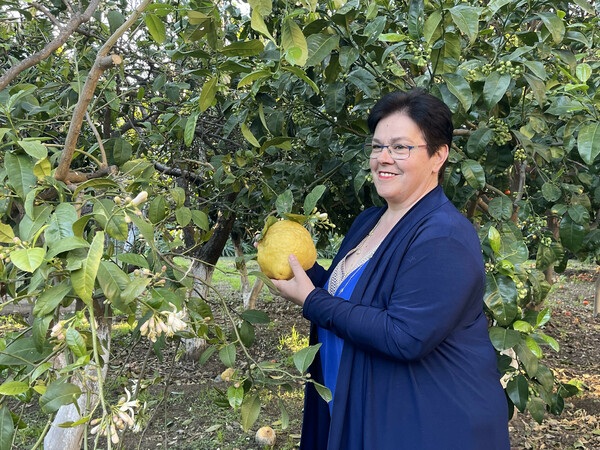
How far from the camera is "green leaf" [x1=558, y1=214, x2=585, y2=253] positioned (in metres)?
1.84

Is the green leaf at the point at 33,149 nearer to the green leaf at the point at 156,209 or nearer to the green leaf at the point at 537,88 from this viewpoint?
the green leaf at the point at 156,209

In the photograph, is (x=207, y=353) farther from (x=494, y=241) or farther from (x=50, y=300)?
(x=494, y=241)

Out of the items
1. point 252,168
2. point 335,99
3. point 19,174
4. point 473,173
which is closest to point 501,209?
point 473,173

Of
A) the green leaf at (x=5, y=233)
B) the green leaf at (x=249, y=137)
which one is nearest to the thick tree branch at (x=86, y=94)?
the green leaf at (x=5, y=233)

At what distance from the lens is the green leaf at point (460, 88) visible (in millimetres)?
1407

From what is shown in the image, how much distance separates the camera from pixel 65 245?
0.82 meters

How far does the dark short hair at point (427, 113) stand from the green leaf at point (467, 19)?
7.5 inches

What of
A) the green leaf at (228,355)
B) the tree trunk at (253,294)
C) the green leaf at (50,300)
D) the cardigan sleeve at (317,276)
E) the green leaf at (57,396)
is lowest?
the tree trunk at (253,294)

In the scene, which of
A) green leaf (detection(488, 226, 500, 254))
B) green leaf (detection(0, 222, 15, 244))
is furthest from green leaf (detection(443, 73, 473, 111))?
green leaf (detection(0, 222, 15, 244))

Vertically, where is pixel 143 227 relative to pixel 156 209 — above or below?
above

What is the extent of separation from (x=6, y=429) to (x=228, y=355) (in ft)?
1.63

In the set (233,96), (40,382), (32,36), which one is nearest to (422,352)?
(40,382)

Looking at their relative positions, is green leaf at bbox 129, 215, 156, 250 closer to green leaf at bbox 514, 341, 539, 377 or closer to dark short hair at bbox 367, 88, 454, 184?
dark short hair at bbox 367, 88, 454, 184

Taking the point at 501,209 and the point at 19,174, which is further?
the point at 501,209
